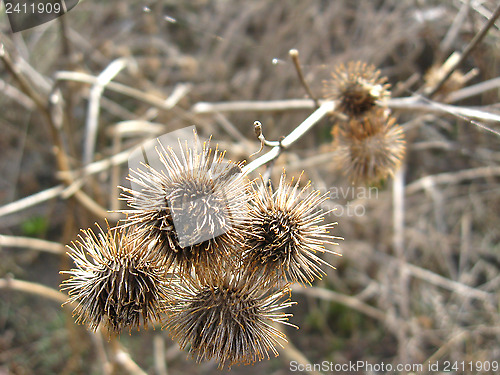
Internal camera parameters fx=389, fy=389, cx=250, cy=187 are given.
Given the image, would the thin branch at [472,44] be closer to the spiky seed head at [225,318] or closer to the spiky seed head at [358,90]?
the spiky seed head at [358,90]

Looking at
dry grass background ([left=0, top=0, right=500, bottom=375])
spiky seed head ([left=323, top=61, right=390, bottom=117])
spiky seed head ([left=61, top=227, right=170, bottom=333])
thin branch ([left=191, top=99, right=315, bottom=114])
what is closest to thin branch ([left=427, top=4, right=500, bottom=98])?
spiky seed head ([left=323, top=61, right=390, bottom=117])

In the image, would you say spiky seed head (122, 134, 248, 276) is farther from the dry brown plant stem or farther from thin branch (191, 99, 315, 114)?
the dry brown plant stem

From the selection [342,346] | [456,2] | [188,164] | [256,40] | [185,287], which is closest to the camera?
[188,164]

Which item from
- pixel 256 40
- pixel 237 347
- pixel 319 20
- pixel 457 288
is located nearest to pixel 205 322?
pixel 237 347

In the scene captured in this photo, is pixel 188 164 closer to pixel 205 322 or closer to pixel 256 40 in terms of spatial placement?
pixel 205 322

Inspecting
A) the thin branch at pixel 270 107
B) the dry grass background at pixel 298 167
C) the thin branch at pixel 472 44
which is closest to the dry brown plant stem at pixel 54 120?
the dry grass background at pixel 298 167

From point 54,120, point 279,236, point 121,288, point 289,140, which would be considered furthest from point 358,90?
point 54,120

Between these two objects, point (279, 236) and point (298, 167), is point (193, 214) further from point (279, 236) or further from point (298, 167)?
point (298, 167)
